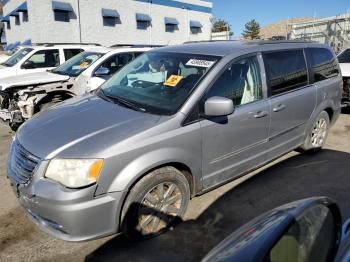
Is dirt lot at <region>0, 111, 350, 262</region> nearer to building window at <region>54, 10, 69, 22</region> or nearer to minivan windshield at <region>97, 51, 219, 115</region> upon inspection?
minivan windshield at <region>97, 51, 219, 115</region>

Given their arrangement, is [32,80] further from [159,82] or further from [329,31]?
[329,31]

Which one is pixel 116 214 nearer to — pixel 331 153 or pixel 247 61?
pixel 247 61

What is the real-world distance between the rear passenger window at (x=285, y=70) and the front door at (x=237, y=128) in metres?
0.23

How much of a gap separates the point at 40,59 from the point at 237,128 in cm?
791

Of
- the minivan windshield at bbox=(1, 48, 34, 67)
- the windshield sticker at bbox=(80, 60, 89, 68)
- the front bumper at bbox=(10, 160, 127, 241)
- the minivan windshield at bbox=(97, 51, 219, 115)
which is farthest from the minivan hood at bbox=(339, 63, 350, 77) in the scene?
the minivan windshield at bbox=(1, 48, 34, 67)

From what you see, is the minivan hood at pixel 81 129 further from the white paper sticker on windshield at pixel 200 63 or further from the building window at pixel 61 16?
the building window at pixel 61 16

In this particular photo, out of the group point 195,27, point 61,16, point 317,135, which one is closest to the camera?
point 317,135

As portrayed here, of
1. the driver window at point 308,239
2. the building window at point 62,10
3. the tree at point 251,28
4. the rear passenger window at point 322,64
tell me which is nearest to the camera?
the driver window at point 308,239

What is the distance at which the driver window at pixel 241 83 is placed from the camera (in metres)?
3.58

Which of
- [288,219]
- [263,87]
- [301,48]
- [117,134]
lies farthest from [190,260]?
[301,48]

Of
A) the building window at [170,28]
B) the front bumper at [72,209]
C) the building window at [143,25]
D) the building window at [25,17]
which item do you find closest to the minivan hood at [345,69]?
the front bumper at [72,209]

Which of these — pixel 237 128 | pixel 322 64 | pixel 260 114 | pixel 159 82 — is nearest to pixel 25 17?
pixel 322 64

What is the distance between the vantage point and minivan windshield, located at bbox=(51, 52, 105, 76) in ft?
24.2

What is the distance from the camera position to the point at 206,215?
12.3 feet
